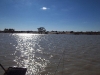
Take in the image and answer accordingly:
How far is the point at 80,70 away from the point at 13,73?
5.45m

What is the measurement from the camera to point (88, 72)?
8227 millimetres

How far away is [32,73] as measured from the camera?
305 inches

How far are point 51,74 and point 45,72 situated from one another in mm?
525

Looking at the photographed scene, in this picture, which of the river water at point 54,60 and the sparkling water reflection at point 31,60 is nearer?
the river water at point 54,60

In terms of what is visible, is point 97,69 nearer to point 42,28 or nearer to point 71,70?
point 71,70

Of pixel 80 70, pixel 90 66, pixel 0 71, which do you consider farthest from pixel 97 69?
pixel 0 71

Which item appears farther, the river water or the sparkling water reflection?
the sparkling water reflection

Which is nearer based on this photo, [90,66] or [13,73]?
[13,73]

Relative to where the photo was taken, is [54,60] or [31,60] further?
[54,60]

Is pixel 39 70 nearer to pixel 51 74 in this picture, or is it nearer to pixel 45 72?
pixel 45 72

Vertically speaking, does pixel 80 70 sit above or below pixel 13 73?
below

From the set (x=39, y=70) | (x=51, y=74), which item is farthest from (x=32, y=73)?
(x=51, y=74)

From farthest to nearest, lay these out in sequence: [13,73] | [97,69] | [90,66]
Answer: [90,66]
[97,69]
[13,73]

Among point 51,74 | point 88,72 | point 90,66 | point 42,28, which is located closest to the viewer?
point 51,74
